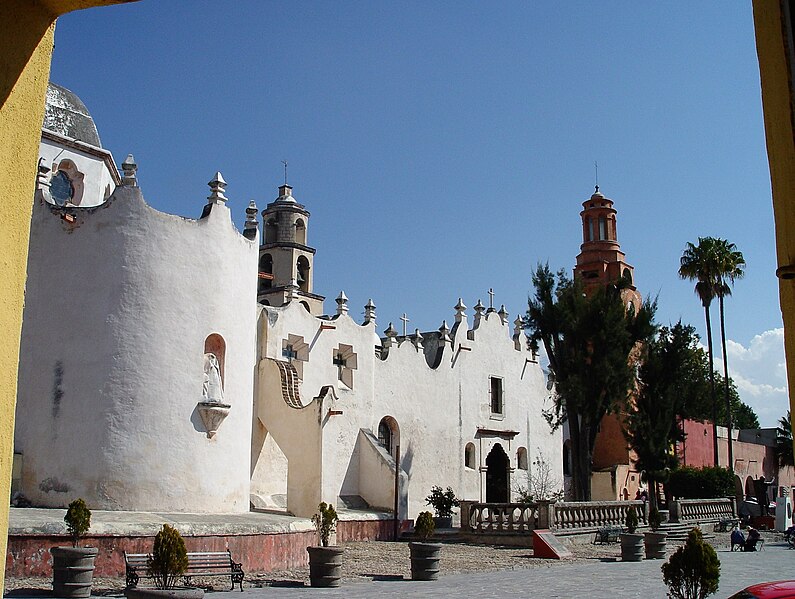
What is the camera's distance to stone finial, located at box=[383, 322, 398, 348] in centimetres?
3138

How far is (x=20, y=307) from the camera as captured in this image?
122 inches

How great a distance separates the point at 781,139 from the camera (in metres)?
2.80

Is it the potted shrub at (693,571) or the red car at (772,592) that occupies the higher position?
the red car at (772,592)

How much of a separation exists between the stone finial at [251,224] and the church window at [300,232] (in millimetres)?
23793

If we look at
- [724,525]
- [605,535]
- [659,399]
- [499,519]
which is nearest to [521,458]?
[659,399]

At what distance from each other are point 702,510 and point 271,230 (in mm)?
25127

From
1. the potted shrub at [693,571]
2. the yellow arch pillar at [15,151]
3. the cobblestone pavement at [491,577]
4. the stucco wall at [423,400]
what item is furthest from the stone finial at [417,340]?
the yellow arch pillar at [15,151]

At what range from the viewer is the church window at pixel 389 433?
3078 centimetres

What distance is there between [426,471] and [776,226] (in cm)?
2957

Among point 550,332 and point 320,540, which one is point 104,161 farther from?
point 550,332

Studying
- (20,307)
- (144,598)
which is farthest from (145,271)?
(20,307)

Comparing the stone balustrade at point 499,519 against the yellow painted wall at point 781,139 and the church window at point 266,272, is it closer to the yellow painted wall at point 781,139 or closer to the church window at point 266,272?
the church window at point 266,272

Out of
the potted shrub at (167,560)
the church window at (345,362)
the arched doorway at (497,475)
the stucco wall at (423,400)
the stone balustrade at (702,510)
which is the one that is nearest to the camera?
the potted shrub at (167,560)

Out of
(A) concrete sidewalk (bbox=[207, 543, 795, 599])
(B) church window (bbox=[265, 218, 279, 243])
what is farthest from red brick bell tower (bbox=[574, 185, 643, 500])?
(A) concrete sidewalk (bbox=[207, 543, 795, 599])
